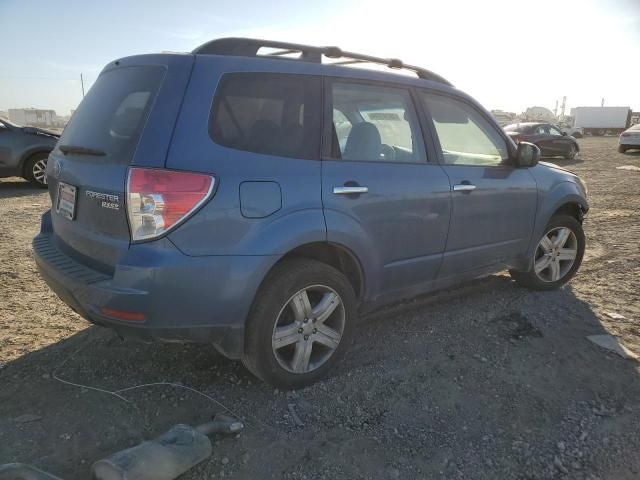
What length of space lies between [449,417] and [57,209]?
257 centimetres

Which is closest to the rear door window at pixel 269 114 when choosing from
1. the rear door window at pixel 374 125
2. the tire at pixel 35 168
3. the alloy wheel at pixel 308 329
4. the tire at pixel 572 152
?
the rear door window at pixel 374 125

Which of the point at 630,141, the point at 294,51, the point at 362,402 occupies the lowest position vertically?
the point at 362,402

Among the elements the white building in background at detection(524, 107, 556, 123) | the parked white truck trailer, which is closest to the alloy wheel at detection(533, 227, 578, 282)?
the parked white truck trailer

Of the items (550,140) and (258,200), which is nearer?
(258,200)

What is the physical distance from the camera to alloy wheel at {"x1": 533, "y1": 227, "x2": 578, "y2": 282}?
457 cm

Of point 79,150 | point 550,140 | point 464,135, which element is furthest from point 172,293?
point 550,140

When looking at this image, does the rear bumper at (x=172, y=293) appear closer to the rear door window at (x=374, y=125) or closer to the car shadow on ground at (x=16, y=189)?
the rear door window at (x=374, y=125)

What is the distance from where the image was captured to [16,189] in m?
10.0

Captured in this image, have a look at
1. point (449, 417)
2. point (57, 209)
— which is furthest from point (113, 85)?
point (449, 417)

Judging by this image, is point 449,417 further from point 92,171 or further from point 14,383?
point 14,383

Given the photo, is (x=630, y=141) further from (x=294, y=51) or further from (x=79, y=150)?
(x=79, y=150)

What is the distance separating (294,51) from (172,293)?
1.68m

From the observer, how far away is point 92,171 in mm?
2594

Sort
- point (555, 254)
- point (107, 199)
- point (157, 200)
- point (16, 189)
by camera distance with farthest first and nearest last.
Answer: point (16, 189)
point (555, 254)
point (107, 199)
point (157, 200)
